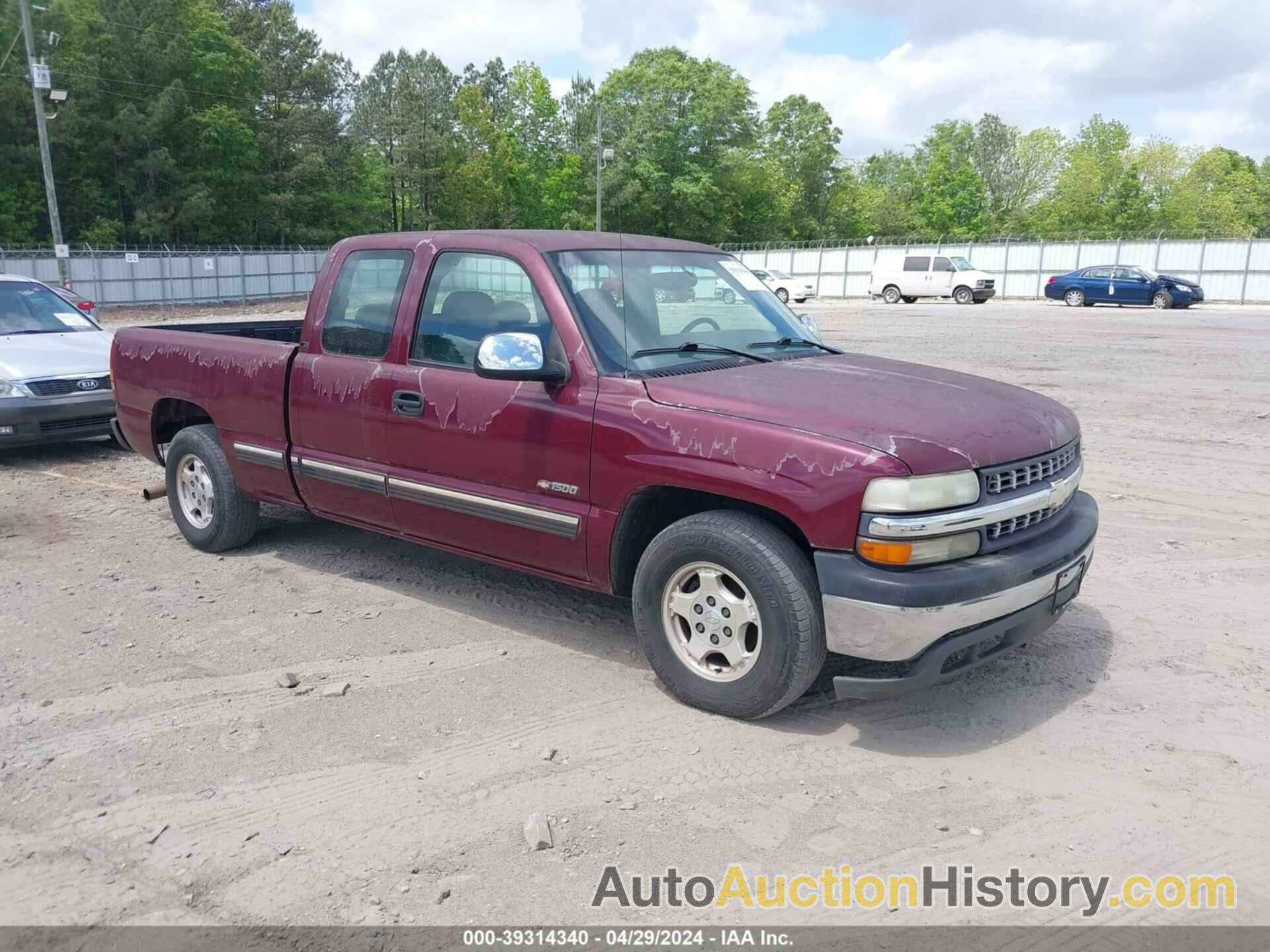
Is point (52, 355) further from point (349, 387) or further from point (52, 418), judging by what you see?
point (349, 387)

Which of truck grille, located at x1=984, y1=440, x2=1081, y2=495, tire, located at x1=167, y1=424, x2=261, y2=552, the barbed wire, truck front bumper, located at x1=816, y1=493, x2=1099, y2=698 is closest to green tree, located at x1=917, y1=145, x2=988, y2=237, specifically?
the barbed wire

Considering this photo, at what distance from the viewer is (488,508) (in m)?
4.80

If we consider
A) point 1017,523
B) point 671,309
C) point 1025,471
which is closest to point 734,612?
point 1017,523

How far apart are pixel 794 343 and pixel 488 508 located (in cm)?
176

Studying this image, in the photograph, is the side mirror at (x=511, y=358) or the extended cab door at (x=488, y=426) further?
the extended cab door at (x=488, y=426)

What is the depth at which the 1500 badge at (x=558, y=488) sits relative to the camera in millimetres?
4500

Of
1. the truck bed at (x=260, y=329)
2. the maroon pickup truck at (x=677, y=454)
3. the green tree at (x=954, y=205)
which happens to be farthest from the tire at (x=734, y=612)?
the green tree at (x=954, y=205)

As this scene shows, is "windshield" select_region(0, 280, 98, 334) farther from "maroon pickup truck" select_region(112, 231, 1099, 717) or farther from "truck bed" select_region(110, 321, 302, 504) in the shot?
"maroon pickup truck" select_region(112, 231, 1099, 717)

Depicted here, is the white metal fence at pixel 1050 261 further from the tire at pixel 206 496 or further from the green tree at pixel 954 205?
the green tree at pixel 954 205

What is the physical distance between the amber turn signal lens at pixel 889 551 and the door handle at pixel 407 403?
2.37 metres

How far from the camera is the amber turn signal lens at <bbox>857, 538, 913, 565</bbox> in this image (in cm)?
366

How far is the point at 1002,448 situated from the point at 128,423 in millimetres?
5700

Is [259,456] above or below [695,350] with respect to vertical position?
below

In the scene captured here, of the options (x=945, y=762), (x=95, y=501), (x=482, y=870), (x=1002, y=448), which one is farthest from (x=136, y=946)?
(x=95, y=501)
